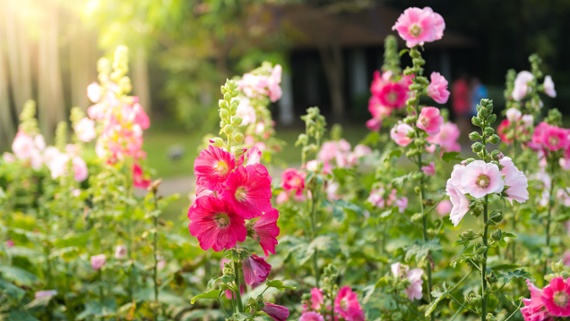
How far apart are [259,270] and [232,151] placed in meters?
Result: 0.31

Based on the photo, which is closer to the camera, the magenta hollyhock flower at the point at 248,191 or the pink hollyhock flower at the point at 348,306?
the magenta hollyhock flower at the point at 248,191

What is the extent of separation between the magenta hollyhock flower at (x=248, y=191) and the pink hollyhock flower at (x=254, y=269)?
5.7 inches

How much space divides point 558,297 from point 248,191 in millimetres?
831

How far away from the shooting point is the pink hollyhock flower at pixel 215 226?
2.24m

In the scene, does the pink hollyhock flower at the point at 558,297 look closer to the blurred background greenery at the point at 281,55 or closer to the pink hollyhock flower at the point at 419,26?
the pink hollyhock flower at the point at 419,26

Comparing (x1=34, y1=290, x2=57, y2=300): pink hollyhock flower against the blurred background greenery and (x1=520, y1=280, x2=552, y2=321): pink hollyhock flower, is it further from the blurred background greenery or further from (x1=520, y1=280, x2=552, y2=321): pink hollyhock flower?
the blurred background greenery

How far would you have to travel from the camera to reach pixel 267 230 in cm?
234

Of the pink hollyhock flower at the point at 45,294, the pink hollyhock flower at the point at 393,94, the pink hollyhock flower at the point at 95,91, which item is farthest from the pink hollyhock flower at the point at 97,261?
the pink hollyhock flower at the point at 393,94

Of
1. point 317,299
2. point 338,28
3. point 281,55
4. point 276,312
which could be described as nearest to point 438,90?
point 317,299

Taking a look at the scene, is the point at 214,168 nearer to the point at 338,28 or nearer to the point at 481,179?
the point at 481,179

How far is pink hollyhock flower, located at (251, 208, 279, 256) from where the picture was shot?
2.33 meters

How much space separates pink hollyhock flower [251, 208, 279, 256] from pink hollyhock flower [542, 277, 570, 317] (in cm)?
70

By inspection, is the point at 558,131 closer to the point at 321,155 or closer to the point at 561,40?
the point at 321,155

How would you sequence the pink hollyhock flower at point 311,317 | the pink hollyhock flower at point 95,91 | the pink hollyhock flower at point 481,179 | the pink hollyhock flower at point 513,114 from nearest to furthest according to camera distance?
the pink hollyhock flower at point 481,179, the pink hollyhock flower at point 311,317, the pink hollyhock flower at point 513,114, the pink hollyhock flower at point 95,91
